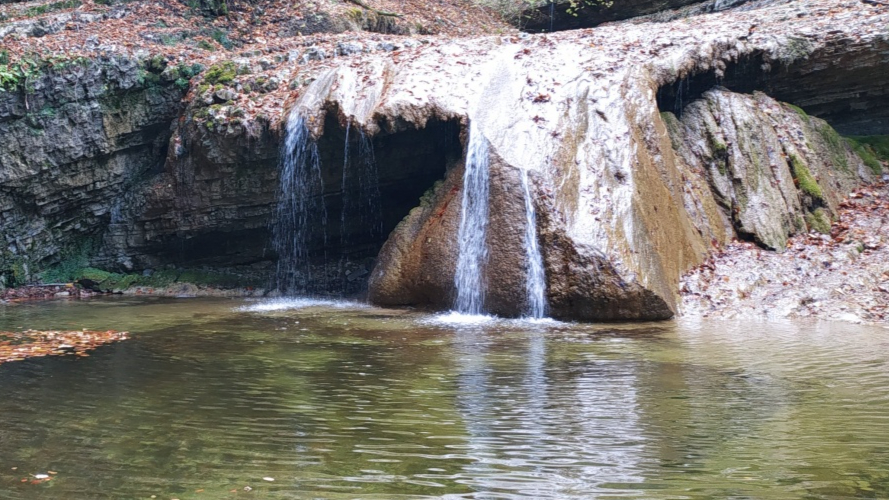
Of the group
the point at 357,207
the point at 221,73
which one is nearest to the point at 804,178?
the point at 357,207

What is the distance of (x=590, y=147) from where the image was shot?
9.52 meters

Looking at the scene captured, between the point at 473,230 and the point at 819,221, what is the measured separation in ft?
17.7

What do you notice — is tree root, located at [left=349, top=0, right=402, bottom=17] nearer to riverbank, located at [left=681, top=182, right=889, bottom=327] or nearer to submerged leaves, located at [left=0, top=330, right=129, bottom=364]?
riverbank, located at [left=681, top=182, right=889, bottom=327]

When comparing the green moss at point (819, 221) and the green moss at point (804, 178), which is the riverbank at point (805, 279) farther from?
the green moss at point (804, 178)

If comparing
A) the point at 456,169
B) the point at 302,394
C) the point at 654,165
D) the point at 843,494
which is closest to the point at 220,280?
the point at 456,169

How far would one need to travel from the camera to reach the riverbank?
8414 mm

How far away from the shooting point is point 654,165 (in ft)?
32.4

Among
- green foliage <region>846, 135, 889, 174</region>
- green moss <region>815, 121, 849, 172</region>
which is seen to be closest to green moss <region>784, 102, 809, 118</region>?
green moss <region>815, 121, 849, 172</region>

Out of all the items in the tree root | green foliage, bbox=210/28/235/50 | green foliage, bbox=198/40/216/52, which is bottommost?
green foliage, bbox=198/40/216/52

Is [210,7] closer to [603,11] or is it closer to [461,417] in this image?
[603,11]

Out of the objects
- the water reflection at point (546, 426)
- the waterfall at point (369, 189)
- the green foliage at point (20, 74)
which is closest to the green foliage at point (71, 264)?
the green foliage at point (20, 74)

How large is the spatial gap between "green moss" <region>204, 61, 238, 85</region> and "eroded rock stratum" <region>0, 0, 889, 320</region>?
0.70 m

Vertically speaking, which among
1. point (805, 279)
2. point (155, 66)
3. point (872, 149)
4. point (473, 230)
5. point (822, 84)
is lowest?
point (805, 279)

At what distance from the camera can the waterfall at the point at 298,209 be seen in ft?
38.0
